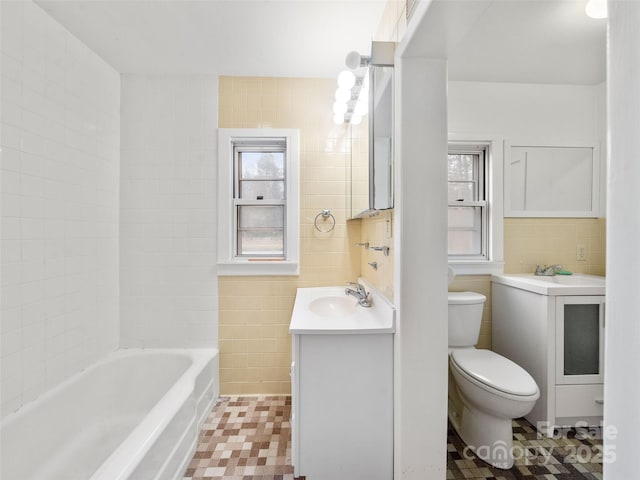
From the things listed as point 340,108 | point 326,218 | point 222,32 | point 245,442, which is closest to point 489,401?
point 245,442

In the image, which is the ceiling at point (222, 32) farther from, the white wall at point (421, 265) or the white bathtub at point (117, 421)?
the white bathtub at point (117, 421)

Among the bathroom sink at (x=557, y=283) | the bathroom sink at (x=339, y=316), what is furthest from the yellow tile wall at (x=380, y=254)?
the bathroom sink at (x=557, y=283)

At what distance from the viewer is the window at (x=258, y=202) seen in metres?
2.35

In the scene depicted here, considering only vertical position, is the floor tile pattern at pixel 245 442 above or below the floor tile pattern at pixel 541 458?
below

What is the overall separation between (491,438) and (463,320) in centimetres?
65

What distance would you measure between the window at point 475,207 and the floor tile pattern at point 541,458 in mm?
1053

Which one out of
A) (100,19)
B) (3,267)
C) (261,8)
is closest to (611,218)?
(261,8)

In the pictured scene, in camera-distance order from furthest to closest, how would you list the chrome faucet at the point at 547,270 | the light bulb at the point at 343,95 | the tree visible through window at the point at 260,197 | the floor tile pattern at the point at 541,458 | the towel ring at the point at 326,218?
the tree visible through window at the point at 260,197, the towel ring at the point at 326,218, the chrome faucet at the point at 547,270, the light bulb at the point at 343,95, the floor tile pattern at the point at 541,458

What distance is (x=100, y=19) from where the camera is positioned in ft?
5.80

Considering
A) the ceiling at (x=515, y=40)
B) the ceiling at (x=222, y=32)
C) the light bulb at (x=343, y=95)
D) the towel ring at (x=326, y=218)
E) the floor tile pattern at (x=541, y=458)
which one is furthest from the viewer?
the towel ring at (x=326, y=218)

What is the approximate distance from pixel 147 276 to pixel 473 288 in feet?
7.98

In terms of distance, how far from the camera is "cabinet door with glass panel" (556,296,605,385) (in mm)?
1876

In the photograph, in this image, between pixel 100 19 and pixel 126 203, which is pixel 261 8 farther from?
pixel 126 203

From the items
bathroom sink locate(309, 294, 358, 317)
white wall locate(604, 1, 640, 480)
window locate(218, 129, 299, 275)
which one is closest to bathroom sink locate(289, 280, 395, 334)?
bathroom sink locate(309, 294, 358, 317)
